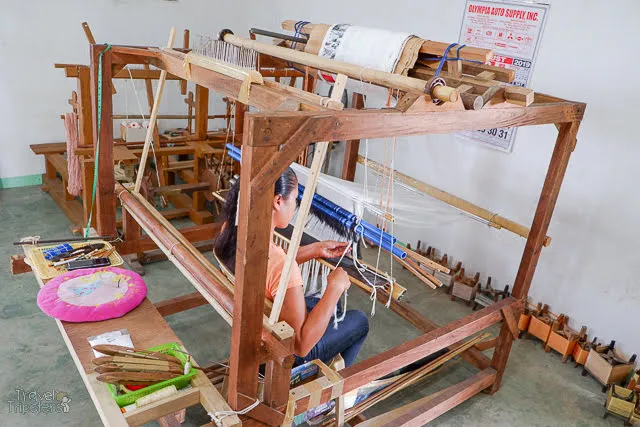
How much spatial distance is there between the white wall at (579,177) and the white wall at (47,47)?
335 centimetres

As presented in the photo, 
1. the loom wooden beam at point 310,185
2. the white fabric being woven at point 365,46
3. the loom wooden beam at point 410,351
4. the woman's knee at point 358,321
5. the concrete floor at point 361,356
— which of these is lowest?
the concrete floor at point 361,356

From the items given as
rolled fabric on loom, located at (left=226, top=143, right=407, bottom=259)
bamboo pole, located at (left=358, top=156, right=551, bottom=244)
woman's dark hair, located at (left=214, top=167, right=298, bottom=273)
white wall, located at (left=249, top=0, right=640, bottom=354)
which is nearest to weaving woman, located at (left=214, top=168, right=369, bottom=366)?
woman's dark hair, located at (left=214, top=167, right=298, bottom=273)

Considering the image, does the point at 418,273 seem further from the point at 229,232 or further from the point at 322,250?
the point at 229,232

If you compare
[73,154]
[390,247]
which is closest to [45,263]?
[390,247]

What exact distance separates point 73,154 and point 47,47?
1984 mm

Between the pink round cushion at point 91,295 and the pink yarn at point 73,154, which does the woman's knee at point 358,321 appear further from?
the pink yarn at point 73,154

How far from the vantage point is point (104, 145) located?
293 cm

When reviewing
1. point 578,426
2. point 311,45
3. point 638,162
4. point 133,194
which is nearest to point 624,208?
point 638,162

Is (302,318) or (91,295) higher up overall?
(302,318)

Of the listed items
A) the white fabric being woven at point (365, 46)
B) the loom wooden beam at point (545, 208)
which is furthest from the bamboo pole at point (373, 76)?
the loom wooden beam at point (545, 208)

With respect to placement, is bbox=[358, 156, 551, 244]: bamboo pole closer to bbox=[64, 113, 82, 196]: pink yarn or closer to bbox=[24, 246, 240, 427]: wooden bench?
bbox=[24, 246, 240, 427]: wooden bench

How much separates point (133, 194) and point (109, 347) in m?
1.38

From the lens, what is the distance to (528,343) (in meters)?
4.00

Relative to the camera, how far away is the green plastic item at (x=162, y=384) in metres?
1.81
